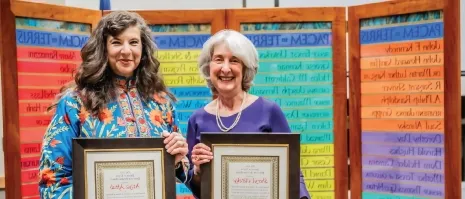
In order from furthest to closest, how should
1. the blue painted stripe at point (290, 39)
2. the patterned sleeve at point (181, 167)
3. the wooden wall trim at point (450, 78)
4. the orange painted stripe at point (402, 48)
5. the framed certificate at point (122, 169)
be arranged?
the blue painted stripe at point (290, 39) → the orange painted stripe at point (402, 48) → the wooden wall trim at point (450, 78) → the patterned sleeve at point (181, 167) → the framed certificate at point (122, 169)

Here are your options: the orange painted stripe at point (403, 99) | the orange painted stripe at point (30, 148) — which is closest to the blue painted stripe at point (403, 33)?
the orange painted stripe at point (403, 99)

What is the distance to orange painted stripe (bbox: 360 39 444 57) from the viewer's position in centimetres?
242

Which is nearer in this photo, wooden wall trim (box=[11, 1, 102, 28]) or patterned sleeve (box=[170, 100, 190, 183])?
patterned sleeve (box=[170, 100, 190, 183])

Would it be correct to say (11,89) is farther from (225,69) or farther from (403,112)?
(403,112)

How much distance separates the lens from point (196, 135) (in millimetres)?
1939

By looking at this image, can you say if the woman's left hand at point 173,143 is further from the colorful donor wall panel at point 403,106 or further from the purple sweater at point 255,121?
the colorful donor wall panel at point 403,106

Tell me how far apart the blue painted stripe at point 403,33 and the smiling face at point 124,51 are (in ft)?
4.45

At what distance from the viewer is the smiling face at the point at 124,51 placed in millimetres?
1679

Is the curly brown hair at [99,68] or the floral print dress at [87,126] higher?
the curly brown hair at [99,68]

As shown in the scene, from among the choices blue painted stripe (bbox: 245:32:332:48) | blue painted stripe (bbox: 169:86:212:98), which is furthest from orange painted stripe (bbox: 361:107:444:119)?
blue painted stripe (bbox: 169:86:212:98)

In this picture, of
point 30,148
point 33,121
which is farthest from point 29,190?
point 33,121

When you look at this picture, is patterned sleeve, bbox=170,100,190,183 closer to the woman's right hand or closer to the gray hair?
the woman's right hand

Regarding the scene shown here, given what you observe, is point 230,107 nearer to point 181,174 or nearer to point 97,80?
point 181,174

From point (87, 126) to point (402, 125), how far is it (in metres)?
1.58
